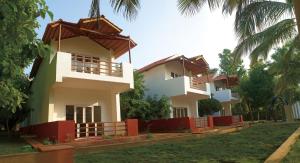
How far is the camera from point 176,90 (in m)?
23.1

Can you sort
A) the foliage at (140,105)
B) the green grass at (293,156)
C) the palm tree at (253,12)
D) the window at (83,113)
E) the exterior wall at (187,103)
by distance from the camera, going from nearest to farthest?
the green grass at (293,156) < the palm tree at (253,12) < the window at (83,113) < the foliage at (140,105) < the exterior wall at (187,103)

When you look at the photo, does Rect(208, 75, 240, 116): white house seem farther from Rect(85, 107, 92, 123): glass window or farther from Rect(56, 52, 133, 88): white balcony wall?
Rect(56, 52, 133, 88): white balcony wall

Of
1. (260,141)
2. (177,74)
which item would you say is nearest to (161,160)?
(260,141)

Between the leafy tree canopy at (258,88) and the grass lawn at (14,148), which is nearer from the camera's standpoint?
the grass lawn at (14,148)

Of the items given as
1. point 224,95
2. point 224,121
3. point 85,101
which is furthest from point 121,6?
point 224,95

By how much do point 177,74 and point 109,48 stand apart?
941 centimetres

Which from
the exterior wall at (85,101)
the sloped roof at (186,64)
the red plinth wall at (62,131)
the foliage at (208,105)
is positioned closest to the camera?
the red plinth wall at (62,131)

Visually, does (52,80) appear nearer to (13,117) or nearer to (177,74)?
(13,117)

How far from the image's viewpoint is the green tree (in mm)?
32353

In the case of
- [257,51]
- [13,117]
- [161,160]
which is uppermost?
[257,51]

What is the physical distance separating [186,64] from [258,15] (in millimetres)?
15665

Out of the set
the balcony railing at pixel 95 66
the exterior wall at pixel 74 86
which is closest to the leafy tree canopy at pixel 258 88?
the exterior wall at pixel 74 86

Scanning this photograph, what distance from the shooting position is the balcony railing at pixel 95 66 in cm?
1661

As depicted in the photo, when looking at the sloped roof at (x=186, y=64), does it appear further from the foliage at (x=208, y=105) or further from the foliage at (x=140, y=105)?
the foliage at (x=208, y=105)
